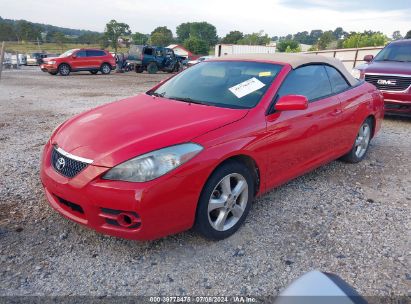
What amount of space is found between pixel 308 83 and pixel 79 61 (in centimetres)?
1990

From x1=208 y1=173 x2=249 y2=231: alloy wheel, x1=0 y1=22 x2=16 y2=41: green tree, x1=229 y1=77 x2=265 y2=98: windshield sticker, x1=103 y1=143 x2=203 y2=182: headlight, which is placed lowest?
x1=208 y1=173 x2=249 y2=231: alloy wheel

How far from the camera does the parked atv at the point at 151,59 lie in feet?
78.2

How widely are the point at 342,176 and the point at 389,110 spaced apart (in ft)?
12.9

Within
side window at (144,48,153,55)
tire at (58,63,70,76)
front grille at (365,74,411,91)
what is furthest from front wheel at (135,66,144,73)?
front grille at (365,74,411,91)

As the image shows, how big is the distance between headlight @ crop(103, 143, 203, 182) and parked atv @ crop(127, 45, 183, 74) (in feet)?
74.0

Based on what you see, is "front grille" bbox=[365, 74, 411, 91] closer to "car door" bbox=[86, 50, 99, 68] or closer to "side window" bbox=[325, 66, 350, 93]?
"side window" bbox=[325, 66, 350, 93]

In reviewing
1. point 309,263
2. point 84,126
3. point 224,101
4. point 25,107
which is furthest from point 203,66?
point 25,107

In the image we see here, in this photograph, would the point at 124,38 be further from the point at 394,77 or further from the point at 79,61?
the point at 394,77

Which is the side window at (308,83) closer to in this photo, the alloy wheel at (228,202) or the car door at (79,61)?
the alloy wheel at (228,202)

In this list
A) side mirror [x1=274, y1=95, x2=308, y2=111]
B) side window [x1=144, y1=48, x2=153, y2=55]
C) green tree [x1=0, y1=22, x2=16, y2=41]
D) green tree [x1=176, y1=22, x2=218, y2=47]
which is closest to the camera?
side mirror [x1=274, y1=95, x2=308, y2=111]

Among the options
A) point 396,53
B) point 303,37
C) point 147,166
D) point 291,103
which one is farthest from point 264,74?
point 303,37

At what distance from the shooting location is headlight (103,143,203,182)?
2377 mm

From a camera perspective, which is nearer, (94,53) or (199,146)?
(199,146)

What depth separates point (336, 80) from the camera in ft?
13.8
